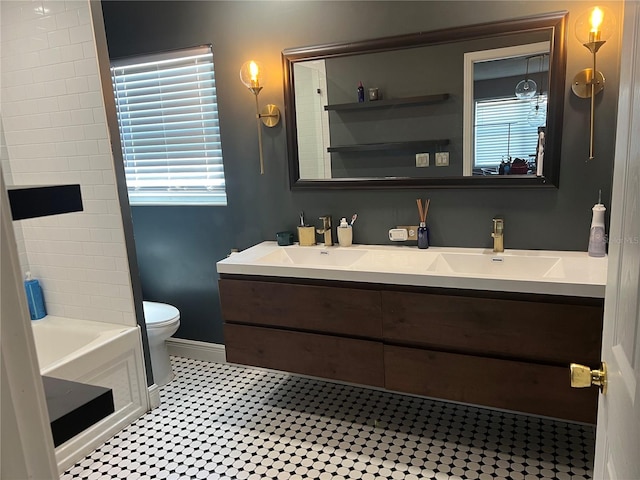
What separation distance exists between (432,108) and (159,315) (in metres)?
1.98

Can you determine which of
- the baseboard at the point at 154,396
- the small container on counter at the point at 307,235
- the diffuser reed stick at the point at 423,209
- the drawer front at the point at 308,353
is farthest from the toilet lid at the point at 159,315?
the diffuser reed stick at the point at 423,209

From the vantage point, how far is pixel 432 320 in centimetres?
209

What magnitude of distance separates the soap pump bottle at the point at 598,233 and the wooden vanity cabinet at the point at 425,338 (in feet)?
1.50

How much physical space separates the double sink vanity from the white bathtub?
1.84ft

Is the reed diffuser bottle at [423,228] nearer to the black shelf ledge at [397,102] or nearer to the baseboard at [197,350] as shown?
the black shelf ledge at [397,102]

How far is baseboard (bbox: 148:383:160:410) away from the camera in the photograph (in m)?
2.73

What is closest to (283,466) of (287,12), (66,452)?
(66,452)

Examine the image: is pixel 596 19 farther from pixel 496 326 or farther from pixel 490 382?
pixel 490 382

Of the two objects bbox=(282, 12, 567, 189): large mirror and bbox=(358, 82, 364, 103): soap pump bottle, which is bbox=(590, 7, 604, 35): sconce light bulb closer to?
bbox=(282, 12, 567, 189): large mirror

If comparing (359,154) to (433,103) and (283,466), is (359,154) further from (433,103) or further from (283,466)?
(283,466)

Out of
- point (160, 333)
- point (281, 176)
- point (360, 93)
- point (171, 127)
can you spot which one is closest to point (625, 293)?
point (360, 93)

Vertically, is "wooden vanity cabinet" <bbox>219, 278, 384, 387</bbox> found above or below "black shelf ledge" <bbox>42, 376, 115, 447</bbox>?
below

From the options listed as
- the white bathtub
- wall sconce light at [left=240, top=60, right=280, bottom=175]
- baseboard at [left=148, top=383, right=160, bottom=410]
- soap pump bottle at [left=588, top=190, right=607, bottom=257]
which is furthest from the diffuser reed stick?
baseboard at [left=148, top=383, right=160, bottom=410]

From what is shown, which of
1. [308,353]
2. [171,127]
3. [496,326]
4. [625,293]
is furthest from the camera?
[171,127]
